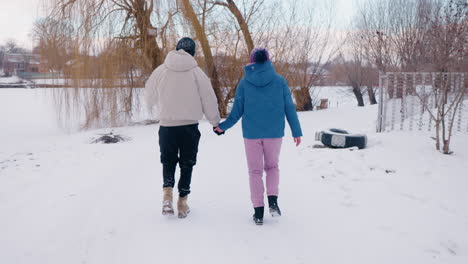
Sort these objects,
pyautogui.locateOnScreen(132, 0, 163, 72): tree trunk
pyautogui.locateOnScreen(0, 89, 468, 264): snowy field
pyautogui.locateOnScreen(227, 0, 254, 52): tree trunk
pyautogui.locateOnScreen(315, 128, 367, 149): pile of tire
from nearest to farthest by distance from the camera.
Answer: pyautogui.locateOnScreen(0, 89, 468, 264): snowy field < pyautogui.locateOnScreen(315, 128, 367, 149): pile of tire < pyautogui.locateOnScreen(132, 0, 163, 72): tree trunk < pyautogui.locateOnScreen(227, 0, 254, 52): tree trunk

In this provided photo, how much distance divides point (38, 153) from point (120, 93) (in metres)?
3.33

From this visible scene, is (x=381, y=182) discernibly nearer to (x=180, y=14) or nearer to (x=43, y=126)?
(x=180, y=14)

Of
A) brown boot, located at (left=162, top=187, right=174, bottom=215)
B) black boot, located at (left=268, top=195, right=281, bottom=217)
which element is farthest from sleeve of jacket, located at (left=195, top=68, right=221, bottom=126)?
black boot, located at (left=268, top=195, right=281, bottom=217)

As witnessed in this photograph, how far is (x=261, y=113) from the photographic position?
2.86 meters

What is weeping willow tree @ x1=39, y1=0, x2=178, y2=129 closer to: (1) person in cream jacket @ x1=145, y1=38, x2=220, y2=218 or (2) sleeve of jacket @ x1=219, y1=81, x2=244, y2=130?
(1) person in cream jacket @ x1=145, y1=38, x2=220, y2=218

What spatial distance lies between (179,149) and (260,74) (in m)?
1.02

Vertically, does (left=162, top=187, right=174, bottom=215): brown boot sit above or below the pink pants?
below

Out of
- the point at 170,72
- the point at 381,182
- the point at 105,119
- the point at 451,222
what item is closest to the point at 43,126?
the point at 105,119

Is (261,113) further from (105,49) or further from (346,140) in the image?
(105,49)

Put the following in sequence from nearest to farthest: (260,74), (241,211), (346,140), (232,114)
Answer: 1. (260,74)
2. (232,114)
3. (241,211)
4. (346,140)

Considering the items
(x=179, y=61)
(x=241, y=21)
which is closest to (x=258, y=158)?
(x=179, y=61)

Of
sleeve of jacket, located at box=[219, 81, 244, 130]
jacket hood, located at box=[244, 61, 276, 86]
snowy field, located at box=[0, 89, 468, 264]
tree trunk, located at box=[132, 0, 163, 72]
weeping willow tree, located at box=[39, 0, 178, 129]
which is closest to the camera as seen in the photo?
snowy field, located at box=[0, 89, 468, 264]

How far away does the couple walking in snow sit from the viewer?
2863 mm

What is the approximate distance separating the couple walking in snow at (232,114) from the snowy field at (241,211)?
362 mm
